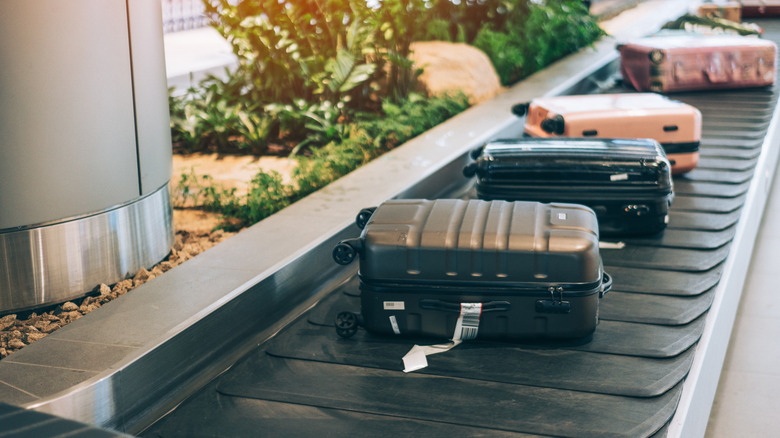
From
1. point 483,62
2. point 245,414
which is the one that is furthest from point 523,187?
→ point 483,62

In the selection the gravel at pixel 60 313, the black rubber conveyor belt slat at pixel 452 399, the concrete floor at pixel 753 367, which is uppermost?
the black rubber conveyor belt slat at pixel 452 399

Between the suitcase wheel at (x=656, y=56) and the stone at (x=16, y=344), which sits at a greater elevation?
the suitcase wheel at (x=656, y=56)

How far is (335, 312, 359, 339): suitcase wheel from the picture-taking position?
2576mm

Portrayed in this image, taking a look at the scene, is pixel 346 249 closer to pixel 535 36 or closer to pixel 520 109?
pixel 520 109

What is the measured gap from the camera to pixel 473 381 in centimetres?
230

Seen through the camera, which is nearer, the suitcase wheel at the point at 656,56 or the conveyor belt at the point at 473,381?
the conveyor belt at the point at 473,381

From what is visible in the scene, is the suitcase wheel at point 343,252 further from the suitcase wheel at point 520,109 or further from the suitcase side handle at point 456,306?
the suitcase wheel at point 520,109

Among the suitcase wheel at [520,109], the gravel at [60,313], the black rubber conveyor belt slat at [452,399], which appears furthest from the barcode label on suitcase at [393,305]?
the suitcase wheel at [520,109]

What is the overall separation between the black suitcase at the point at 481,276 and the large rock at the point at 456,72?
4052 mm

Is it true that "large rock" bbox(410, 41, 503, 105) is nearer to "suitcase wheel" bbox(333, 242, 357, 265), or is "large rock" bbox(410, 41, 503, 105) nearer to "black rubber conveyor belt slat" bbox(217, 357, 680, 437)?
"suitcase wheel" bbox(333, 242, 357, 265)

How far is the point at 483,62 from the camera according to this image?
681cm

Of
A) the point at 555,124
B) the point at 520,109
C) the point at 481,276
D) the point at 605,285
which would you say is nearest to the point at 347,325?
the point at 481,276

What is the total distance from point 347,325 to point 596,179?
1374 millimetres

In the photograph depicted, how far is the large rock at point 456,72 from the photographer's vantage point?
21.3 feet
